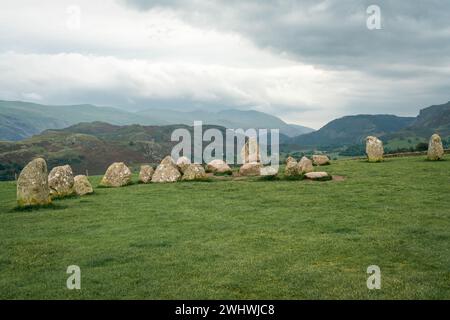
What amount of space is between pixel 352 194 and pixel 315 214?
699 cm

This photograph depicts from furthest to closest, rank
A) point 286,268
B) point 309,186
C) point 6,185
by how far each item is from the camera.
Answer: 1. point 6,185
2. point 309,186
3. point 286,268

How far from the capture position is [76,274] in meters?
14.4

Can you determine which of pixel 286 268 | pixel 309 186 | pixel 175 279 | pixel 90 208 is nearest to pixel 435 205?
pixel 309 186

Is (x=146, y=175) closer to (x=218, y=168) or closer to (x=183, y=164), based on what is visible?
(x=183, y=164)

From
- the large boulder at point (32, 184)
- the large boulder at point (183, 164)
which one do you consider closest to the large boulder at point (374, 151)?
the large boulder at point (183, 164)

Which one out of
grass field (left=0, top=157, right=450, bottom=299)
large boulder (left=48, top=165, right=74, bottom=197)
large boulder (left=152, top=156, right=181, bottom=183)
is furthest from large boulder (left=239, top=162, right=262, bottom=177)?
large boulder (left=48, top=165, right=74, bottom=197)

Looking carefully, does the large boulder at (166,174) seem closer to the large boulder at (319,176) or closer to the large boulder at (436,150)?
the large boulder at (319,176)

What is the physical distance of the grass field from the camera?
13055 millimetres

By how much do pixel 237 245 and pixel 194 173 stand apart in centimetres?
2420

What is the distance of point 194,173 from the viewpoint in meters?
41.7

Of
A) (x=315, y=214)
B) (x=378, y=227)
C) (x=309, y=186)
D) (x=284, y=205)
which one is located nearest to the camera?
(x=378, y=227)

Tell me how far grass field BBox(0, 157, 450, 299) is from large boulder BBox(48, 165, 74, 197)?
2.17 m

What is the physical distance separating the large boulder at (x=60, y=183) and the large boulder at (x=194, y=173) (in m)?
11.4
